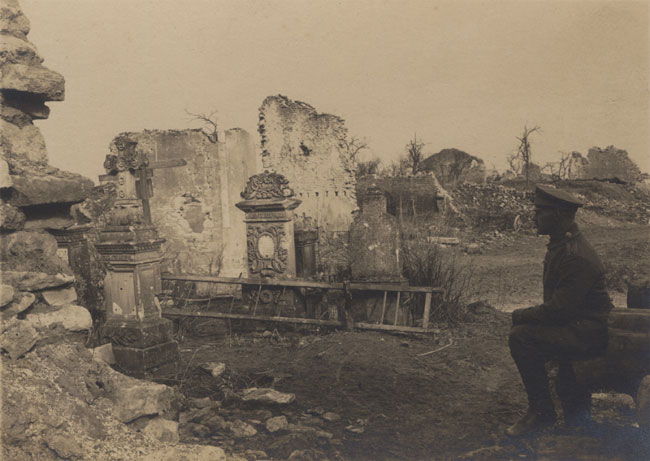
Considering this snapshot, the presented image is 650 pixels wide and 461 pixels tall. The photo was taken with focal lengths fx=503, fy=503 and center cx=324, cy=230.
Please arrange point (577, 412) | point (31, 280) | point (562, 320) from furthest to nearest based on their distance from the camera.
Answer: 1. point (577, 412)
2. point (562, 320)
3. point (31, 280)

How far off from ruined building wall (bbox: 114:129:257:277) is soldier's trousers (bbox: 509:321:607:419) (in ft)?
37.0

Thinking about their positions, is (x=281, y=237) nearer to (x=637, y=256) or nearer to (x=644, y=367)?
(x=644, y=367)

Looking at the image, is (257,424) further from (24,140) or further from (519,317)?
(24,140)

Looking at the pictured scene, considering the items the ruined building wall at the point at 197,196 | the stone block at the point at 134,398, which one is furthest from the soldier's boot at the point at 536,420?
the ruined building wall at the point at 197,196

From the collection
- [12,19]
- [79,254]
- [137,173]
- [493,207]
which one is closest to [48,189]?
[12,19]

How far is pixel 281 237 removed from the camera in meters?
7.45

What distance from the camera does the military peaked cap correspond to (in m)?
3.18

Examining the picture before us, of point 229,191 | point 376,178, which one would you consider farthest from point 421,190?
point 229,191

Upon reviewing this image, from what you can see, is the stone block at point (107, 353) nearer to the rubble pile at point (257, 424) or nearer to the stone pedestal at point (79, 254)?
the rubble pile at point (257, 424)

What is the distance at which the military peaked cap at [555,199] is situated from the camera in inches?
125

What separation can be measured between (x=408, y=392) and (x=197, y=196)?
35.0 ft

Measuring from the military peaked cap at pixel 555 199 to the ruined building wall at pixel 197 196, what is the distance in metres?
11.4

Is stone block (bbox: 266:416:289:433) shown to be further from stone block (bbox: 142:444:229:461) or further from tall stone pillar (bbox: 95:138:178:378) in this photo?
tall stone pillar (bbox: 95:138:178:378)

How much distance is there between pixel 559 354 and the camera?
3133 mm
